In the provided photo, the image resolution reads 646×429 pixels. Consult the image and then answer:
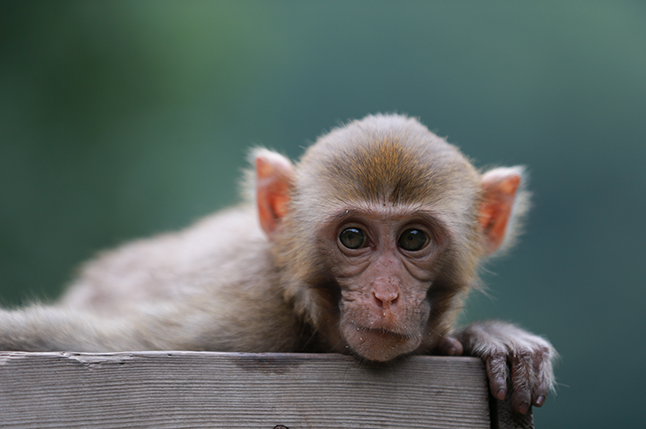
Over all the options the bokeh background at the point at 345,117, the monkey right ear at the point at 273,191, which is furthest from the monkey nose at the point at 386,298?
the bokeh background at the point at 345,117

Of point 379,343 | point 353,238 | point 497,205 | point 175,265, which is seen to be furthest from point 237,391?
point 175,265

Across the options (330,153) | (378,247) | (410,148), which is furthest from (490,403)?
(330,153)

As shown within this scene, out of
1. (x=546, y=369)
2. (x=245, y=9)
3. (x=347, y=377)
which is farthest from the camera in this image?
(x=245, y=9)

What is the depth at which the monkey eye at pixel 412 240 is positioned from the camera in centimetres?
266

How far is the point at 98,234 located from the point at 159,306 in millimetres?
4000

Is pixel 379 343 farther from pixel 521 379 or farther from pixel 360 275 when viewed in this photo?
pixel 521 379

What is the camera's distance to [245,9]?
6.46 m

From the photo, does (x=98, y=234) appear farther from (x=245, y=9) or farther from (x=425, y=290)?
(x=425, y=290)

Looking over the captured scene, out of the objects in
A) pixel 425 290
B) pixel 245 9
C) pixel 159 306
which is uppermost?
pixel 245 9

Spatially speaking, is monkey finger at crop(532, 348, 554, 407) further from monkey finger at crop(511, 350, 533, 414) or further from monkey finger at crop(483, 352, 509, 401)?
monkey finger at crop(483, 352, 509, 401)

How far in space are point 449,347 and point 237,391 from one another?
1174 mm

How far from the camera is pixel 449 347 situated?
2775 mm

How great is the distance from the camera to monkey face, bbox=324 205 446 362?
235 cm

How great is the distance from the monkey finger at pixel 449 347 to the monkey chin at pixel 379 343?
43 cm
